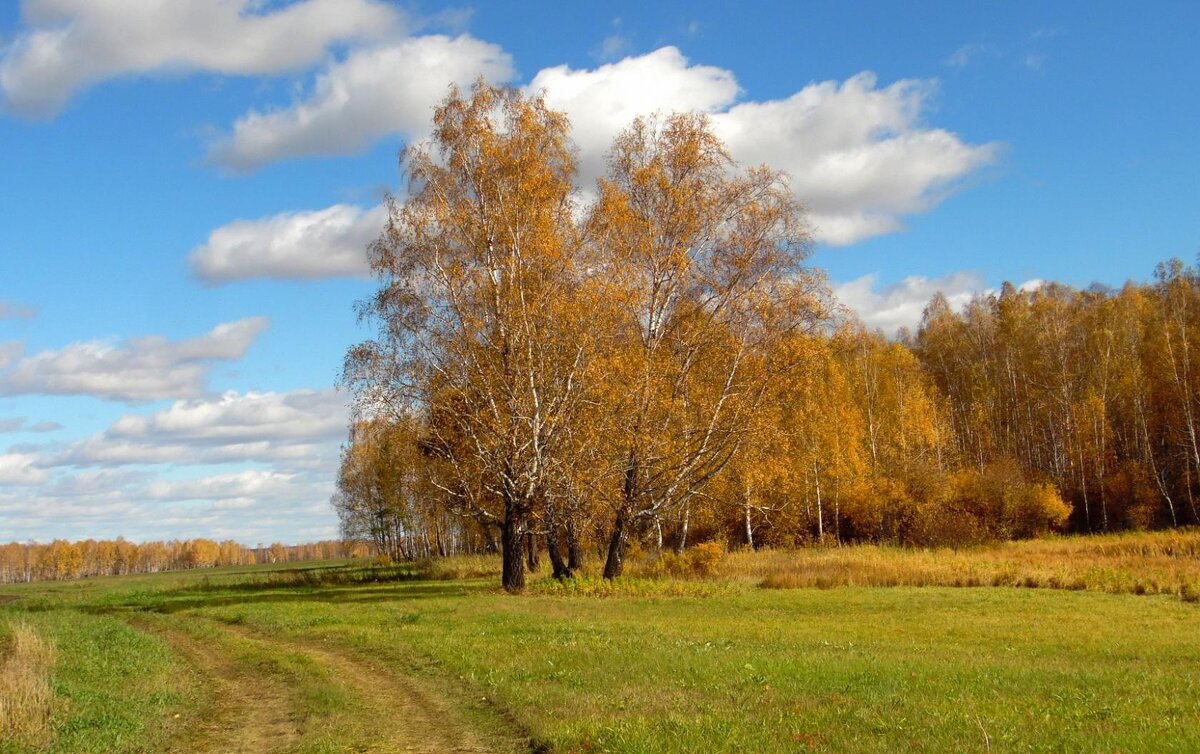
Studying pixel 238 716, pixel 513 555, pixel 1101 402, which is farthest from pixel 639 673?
pixel 1101 402

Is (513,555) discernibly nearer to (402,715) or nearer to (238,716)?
(238,716)

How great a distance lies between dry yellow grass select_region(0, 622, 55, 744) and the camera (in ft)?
38.1

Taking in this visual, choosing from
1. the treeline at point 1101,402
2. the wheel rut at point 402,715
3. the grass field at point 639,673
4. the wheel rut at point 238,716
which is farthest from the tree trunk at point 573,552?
the treeline at point 1101,402

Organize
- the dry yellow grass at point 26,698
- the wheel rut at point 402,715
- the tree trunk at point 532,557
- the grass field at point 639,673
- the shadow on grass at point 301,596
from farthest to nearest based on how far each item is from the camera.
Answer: the tree trunk at point 532,557 < the shadow on grass at point 301,596 < the dry yellow grass at point 26,698 < the wheel rut at point 402,715 < the grass field at point 639,673

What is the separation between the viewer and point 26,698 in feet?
41.3

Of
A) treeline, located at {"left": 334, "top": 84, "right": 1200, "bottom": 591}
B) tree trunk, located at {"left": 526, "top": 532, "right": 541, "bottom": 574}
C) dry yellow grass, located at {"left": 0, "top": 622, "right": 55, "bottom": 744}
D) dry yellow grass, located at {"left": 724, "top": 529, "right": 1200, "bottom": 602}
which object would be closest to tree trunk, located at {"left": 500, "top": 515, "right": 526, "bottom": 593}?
treeline, located at {"left": 334, "top": 84, "right": 1200, "bottom": 591}

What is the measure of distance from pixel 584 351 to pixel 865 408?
45.6 m

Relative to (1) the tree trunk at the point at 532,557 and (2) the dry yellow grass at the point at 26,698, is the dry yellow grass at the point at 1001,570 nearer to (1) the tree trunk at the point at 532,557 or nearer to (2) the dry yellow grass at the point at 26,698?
(1) the tree trunk at the point at 532,557

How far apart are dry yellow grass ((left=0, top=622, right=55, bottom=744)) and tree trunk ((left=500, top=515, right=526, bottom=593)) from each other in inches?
664

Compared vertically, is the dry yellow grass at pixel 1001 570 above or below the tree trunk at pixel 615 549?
below

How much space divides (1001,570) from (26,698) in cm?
3214

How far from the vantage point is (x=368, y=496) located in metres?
92.5

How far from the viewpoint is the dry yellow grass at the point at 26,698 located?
11.6 meters

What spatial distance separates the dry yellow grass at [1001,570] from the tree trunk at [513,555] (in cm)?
904
